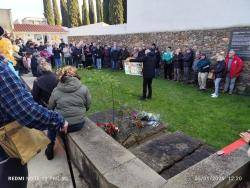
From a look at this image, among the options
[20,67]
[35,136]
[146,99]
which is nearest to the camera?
[35,136]

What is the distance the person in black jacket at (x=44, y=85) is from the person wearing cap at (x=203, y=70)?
711 centimetres

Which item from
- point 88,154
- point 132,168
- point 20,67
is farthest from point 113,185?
point 20,67

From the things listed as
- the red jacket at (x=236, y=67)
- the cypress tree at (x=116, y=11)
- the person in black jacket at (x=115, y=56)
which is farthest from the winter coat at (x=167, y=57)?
the cypress tree at (x=116, y=11)

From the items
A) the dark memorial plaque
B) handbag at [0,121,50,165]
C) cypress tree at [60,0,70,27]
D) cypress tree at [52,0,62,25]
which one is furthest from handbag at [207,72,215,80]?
cypress tree at [52,0,62,25]

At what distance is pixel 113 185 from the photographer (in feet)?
8.43

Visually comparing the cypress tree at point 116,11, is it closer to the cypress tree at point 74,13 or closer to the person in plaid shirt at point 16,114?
the cypress tree at point 74,13

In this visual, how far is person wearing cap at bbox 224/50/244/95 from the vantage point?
8875mm

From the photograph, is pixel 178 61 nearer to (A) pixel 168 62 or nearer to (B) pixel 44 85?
(A) pixel 168 62

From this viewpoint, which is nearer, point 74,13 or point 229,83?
point 229,83

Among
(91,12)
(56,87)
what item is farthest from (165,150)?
(91,12)

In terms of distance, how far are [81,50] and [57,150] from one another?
511 inches

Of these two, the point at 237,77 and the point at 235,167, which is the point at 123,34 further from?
the point at 235,167

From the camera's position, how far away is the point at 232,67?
8.98 metres

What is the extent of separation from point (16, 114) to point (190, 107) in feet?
20.8
